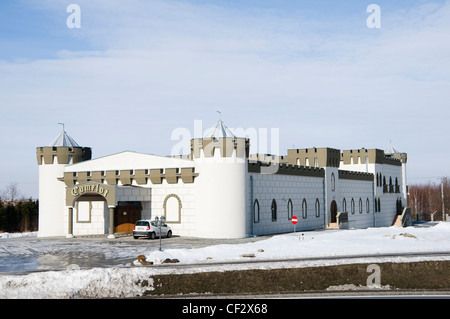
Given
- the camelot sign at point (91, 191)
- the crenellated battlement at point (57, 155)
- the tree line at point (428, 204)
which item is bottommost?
the tree line at point (428, 204)

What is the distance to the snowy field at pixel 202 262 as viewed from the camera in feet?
62.6

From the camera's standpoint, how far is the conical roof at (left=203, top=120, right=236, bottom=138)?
1703 inches

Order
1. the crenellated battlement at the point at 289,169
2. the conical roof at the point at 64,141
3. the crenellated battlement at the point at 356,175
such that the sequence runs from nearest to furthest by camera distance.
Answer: the crenellated battlement at the point at 289,169, the conical roof at the point at 64,141, the crenellated battlement at the point at 356,175

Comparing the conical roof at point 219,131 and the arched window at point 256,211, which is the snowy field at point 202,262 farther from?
the conical roof at point 219,131

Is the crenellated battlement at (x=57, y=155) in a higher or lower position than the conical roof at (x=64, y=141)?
lower

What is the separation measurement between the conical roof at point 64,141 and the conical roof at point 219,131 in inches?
605

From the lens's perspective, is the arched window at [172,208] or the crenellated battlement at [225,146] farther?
the arched window at [172,208]

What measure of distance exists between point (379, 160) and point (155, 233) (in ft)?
136

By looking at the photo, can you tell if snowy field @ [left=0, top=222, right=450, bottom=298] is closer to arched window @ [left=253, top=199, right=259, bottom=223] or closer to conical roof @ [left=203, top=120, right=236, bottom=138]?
arched window @ [left=253, top=199, right=259, bottom=223]

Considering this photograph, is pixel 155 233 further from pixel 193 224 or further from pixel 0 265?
pixel 0 265

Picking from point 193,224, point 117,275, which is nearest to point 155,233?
point 193,224

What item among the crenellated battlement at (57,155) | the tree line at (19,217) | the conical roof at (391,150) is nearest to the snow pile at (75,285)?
the crenellated battlement at (57,155)

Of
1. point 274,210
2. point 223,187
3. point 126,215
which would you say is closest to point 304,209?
point 274,210
